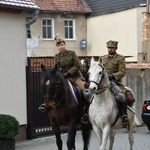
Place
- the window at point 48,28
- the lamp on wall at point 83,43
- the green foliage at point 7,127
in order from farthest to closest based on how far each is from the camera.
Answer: the lamp on wall at point 83,43
the window at point 48,28
the green foliage at point 7,127

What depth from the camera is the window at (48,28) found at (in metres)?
36.3

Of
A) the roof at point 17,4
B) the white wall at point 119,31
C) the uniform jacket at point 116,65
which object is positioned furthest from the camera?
the white wall at point 119,31

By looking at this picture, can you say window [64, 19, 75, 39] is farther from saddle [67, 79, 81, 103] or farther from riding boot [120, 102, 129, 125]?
riding boot [120, 102, 129, 125]

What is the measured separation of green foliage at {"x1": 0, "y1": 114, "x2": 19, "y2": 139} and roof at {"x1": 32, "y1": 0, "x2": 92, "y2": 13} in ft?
72.9

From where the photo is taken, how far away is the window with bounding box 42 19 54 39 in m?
36.3

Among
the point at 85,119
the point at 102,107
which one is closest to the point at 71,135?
the point at 85,119

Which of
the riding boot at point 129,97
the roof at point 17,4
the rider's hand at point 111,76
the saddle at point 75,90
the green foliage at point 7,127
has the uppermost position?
the roof at point 17,4

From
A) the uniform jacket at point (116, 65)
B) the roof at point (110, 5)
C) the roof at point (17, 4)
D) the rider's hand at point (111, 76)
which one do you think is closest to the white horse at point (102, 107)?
the rider's hand at point (111, 76)

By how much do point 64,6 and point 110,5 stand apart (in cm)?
343

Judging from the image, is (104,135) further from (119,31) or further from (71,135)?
(119,31)

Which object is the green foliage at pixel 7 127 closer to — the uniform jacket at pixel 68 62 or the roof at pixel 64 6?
the uniform jacket at pixel 68 62

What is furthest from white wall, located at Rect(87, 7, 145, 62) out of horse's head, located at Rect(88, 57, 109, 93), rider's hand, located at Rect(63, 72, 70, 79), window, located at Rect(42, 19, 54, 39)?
horse's head, located at Rect(88, 57, 109, 93)

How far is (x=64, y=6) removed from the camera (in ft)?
119

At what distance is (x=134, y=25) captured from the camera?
33.0 m
